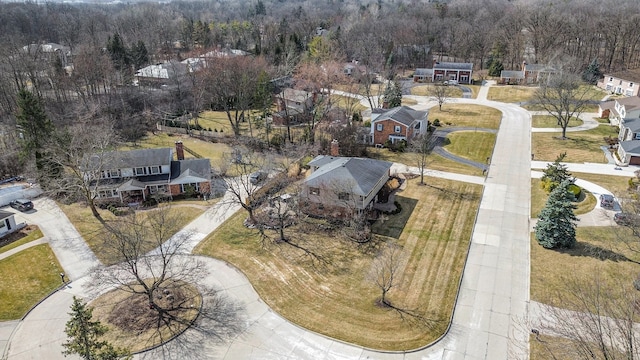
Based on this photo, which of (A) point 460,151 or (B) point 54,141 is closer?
(B) point 54,141

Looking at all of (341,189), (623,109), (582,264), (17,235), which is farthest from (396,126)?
(17,235)

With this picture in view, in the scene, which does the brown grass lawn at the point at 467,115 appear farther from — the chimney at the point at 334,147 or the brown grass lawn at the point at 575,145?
the chimney at the point at 334,147

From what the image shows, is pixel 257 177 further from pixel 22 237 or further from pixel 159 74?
pixel 159 74

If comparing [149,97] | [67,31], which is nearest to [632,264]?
[149,97]

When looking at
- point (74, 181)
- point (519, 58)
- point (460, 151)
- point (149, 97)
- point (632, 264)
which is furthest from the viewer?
point (519, 58)

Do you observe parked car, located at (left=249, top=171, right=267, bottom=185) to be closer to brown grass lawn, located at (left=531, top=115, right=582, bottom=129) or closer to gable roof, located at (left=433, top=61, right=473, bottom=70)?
brown grass lawn, located at (left=531, top=115, right=582, bottom=129)

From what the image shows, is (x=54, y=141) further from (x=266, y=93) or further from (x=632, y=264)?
(x=632, y=264)

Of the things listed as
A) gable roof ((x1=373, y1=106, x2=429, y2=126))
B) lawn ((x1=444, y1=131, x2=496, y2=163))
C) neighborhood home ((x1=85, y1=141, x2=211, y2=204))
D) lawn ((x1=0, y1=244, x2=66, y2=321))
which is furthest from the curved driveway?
gable roof ((x1=373, y1=106, x2=429, y2=126))
